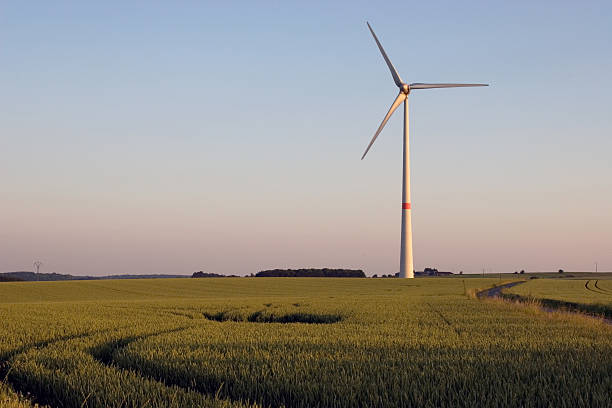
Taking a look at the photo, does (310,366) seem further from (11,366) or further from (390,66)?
(390,66)

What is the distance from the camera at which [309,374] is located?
32.4 ft

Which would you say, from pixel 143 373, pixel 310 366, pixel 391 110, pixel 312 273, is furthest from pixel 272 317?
pixel 312 273

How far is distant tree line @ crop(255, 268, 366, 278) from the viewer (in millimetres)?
143375

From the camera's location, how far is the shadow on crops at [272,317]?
2600 centimetres

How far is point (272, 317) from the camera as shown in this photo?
2725 centimetres

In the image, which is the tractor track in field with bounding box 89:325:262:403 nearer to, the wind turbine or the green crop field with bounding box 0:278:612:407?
the green crop field with bounding box 0:278:612:407

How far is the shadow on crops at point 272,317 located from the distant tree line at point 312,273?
366 feet

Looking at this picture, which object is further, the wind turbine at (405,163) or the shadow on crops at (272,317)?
the wind turbine at (405,163)

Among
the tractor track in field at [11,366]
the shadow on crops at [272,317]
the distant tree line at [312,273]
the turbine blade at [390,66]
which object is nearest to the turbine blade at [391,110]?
the turbine blade at [390,66]

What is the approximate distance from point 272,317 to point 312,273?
124777 millimetres

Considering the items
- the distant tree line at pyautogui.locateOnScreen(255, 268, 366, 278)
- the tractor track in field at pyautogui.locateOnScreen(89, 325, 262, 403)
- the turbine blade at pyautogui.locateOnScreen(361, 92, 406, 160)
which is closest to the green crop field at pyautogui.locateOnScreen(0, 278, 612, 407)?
the tractor track in field at pyautogui.locateOnScreen(89, 325, 262, 403)

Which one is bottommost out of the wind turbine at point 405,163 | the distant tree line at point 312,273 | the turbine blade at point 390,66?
the distant tree line at point 312,273

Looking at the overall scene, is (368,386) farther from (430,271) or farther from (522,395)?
(430,271)

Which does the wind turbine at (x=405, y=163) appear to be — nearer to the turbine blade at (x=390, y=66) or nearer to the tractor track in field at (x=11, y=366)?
the turbine blade at (x=390, y=66)
